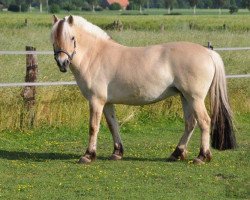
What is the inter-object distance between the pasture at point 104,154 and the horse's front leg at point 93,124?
16 centimetres

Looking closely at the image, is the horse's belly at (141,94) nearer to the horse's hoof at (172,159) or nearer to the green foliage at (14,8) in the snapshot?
the horse's hoof at (172,159)

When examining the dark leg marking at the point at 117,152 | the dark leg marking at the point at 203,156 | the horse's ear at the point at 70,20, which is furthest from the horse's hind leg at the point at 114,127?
the horse's ear at the point at 70,20

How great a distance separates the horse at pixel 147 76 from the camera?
9477 millimetres

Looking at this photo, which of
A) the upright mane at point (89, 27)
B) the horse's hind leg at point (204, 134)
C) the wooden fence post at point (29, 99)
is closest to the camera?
the horse's hind leg at point (204, 134)

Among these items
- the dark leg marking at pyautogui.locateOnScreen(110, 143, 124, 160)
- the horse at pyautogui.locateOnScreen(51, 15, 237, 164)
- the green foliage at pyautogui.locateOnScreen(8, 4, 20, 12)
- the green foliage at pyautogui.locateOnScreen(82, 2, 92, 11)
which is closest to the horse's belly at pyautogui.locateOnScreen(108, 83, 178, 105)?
the horse at pyautogui.locateOnScreen(51, 15, 237, 164)

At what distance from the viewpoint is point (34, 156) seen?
33.7ft

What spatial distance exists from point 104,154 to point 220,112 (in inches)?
72.0

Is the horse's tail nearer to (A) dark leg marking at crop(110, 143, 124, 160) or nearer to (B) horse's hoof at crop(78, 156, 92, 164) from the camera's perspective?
(A) dark leg marking at crop(110, 143, 124, 160)

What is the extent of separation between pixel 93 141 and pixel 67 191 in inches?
71.9

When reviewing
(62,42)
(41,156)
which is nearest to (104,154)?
(41,156)

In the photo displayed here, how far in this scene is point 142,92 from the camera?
31.7ft

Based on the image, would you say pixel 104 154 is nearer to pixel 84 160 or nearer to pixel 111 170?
pixel 84 160

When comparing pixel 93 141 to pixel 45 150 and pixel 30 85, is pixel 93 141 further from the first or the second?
pixel 30 85

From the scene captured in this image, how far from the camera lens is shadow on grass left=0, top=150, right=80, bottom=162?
1009cm
